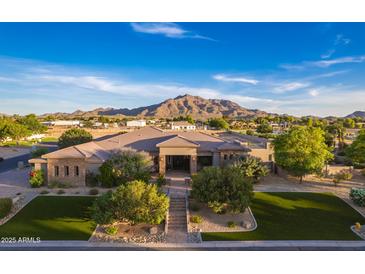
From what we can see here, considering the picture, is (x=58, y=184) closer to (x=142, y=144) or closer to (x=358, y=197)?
(x=142, y=144)

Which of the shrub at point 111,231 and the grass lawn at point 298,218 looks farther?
the shrub at point 111,231

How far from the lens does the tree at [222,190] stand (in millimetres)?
19203

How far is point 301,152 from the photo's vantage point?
87.9ft

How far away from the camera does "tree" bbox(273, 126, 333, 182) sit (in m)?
26.7

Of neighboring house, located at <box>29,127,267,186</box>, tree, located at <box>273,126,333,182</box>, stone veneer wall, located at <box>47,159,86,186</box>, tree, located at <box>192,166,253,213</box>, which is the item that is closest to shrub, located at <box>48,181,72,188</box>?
stone veneer wall, located at <box>47,159,86,186</box>

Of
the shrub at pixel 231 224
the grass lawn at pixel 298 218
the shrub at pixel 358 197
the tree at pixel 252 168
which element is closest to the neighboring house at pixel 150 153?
the tree at pixel 252 168

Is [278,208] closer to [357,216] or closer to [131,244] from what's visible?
[357,216]

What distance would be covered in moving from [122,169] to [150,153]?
19.5ft

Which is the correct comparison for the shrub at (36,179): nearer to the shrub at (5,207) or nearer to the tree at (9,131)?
the shrub at (5,207)

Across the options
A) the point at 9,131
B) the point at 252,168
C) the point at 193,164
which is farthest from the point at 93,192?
the point at 9,131

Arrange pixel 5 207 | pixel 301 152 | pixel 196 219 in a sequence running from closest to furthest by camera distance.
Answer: pixel 196 219 < pixel 5 207 < pixel 301 152

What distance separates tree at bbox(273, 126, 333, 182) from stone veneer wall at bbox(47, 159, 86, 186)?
69.6ft

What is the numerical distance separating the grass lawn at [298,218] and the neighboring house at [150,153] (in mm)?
8077

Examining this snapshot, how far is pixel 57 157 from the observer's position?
2559 cm
